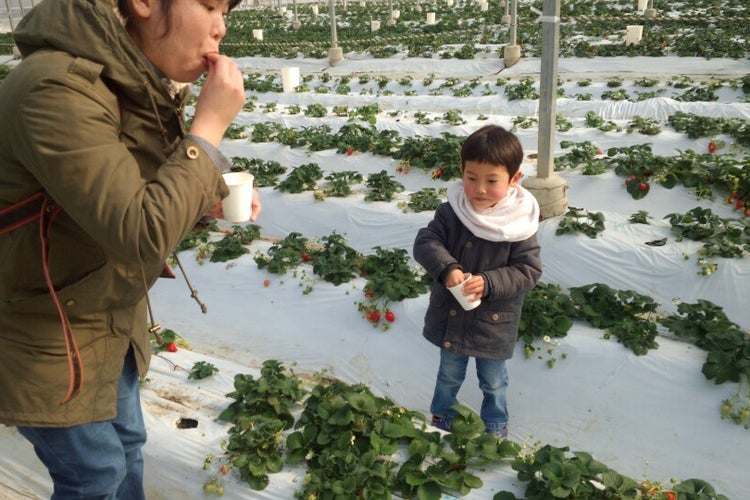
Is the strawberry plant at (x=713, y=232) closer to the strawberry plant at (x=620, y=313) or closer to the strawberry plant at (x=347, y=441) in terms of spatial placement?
the strawberry plant at (x=620, y=313)

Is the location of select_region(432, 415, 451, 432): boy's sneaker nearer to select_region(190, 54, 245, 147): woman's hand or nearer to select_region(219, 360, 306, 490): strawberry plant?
select_region(219, 360, 306, 490): strawberry plant

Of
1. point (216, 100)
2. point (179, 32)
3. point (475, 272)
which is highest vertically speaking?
point (179, 32)

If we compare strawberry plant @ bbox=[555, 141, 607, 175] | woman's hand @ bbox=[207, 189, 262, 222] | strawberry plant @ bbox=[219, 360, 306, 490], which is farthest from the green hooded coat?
strawberry plant @ bbox=[555, 141, 607, 175]

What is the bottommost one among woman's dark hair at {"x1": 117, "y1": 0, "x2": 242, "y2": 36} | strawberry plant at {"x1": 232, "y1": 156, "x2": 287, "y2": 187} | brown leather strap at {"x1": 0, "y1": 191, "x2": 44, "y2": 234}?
strawberry plant at {"x1": 232, "y1": 156, "x2": 287, "y2": 187}

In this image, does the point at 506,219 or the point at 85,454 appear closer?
the point at 85,454

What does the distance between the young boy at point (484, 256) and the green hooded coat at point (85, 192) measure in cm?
148

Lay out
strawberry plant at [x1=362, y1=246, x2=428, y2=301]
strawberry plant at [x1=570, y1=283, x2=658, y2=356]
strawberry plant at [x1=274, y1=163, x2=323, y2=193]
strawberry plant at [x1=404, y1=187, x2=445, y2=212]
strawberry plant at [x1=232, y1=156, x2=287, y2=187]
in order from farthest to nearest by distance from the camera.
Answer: strawberry plant at [x1=232, y1=156, x2=287, y2=187], strawberry plant at [x1=274, y1=163, x2=323, y2=193], strawberry plant at [x1=404, y1=187, x2=445, y2=212], strawberry plant at [x1=362, y1=246, x2=428, y2=301], strawberry plant at [x1=570, y1=283, x2=658, y2=356]

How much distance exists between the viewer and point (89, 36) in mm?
1448

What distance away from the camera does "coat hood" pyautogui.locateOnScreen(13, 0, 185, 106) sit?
4.71ft

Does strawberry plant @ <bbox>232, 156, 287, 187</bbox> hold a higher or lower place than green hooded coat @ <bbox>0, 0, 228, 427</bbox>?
lower

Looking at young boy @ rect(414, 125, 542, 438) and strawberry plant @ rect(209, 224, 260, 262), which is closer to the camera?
young boy @ rect(414, 125, 542, 438)

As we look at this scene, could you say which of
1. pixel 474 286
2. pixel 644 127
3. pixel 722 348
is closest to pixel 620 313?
pixel 722 348

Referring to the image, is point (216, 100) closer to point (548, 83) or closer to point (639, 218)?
point (548, 83)

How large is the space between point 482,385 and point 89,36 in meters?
2.56
